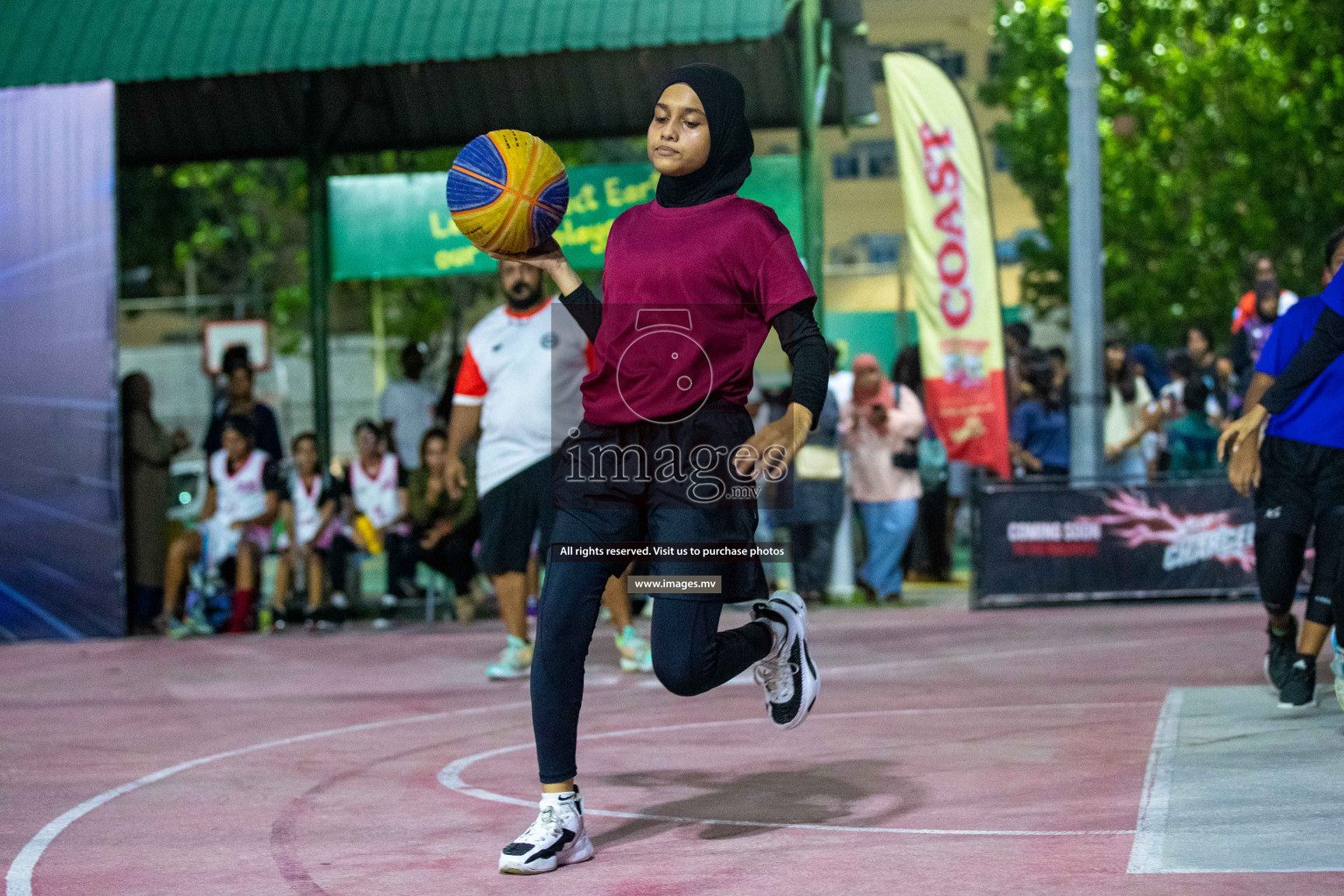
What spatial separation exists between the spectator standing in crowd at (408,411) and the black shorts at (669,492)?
9.82 metres

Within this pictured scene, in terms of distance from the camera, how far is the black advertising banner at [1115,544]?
1234cm

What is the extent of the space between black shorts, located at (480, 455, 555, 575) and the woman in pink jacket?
4851mm

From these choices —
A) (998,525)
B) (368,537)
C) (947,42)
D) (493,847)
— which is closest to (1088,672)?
(998,525)

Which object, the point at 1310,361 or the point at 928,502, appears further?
the point at 928,502

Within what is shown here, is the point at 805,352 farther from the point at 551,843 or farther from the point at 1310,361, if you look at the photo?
the point at 1310,361

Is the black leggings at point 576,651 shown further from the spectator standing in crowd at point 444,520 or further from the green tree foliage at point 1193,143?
the green tree foliage at point 1193,143

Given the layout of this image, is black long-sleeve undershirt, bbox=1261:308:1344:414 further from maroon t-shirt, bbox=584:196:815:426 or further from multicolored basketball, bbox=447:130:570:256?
multicolored basketball, bbox=447:130:570:256

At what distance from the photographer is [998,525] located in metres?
12.4

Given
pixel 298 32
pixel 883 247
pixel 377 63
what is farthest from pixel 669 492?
pixel 883 247

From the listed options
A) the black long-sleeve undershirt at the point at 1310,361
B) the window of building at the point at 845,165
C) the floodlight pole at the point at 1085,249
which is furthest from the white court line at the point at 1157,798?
the window of building at the point at 845,165

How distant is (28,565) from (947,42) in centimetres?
5181

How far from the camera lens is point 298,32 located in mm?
13234

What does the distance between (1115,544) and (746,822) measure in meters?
7.70

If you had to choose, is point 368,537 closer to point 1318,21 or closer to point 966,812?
point 966,812
